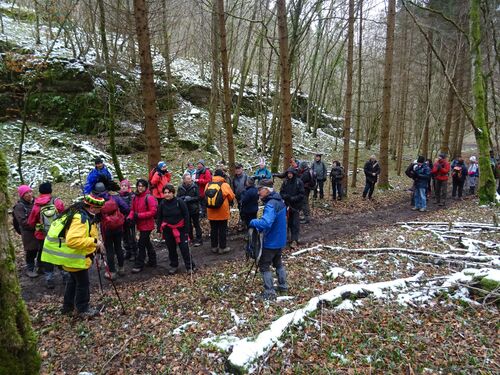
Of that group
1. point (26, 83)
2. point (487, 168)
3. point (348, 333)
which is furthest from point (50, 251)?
point (26, 83)

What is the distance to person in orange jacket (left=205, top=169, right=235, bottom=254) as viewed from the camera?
326 inches

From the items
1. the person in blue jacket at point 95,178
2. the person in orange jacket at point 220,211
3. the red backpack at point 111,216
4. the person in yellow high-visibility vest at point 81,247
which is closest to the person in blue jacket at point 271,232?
the person in orange jacket at point 220,211

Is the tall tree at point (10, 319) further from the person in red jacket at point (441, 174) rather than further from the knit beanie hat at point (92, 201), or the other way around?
the person in red jacket at point (441, 174)

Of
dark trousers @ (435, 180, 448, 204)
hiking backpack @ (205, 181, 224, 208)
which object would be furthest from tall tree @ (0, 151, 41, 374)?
dark trousers @ (435, 180, 448, 204)

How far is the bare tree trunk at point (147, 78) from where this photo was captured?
8562 mm

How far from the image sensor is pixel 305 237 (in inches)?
393

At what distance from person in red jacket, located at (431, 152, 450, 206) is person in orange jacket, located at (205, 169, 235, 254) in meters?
10.4

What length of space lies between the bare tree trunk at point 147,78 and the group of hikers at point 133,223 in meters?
0.71

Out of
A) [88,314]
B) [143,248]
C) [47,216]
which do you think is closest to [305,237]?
[143,248]

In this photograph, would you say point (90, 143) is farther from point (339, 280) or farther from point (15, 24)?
point (339, 280)

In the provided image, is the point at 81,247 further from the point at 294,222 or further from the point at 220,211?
the point at 294,222

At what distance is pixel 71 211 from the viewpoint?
211 inches

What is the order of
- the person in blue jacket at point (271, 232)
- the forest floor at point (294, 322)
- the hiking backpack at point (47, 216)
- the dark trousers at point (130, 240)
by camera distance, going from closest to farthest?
the forest floor at point (294, 322), the person in blue jacket at point (271, 232), the hiking backpack at point (47, 216), the dark trousers at point (130, 240)

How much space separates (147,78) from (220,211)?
4.22 m
